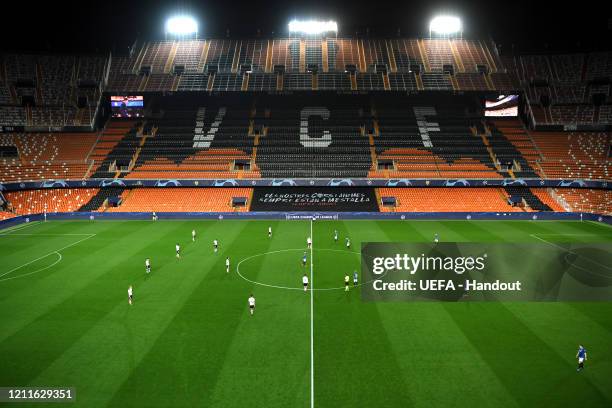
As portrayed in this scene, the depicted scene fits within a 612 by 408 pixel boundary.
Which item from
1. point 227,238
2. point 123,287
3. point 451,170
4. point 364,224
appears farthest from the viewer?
point 451,170

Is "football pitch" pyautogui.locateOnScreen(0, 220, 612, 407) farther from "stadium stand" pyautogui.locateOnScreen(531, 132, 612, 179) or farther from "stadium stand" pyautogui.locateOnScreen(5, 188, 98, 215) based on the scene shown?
"stadium stand" pyautogui.locateOnScreen(531, 132, 612, 179)

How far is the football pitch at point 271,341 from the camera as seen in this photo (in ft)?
43.9

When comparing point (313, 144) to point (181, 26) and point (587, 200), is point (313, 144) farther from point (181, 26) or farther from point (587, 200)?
point (587, 200)

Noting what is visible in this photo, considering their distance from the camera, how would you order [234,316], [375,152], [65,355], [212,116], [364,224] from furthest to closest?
[212,116] < [375,152] < [364,224] < [234,316] < [65,355]

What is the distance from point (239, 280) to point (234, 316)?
5.48 metres

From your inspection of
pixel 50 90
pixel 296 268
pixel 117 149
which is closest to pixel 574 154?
pixel 296 268

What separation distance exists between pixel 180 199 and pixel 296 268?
96.2 ft

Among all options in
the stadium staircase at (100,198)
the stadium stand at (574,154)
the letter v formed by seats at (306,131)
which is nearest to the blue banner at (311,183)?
the stadium staircase at (100,198)

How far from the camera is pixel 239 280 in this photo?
81.7 ft

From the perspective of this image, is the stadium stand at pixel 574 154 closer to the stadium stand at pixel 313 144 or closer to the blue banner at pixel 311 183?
the blue banner at pixel 311 183

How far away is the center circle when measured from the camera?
961 inches

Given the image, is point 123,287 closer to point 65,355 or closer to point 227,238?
point 65,355

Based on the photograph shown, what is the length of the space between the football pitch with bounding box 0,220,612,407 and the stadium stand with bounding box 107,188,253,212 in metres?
21.0

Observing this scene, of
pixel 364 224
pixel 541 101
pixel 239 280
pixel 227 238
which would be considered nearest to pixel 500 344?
pixel 239 280
